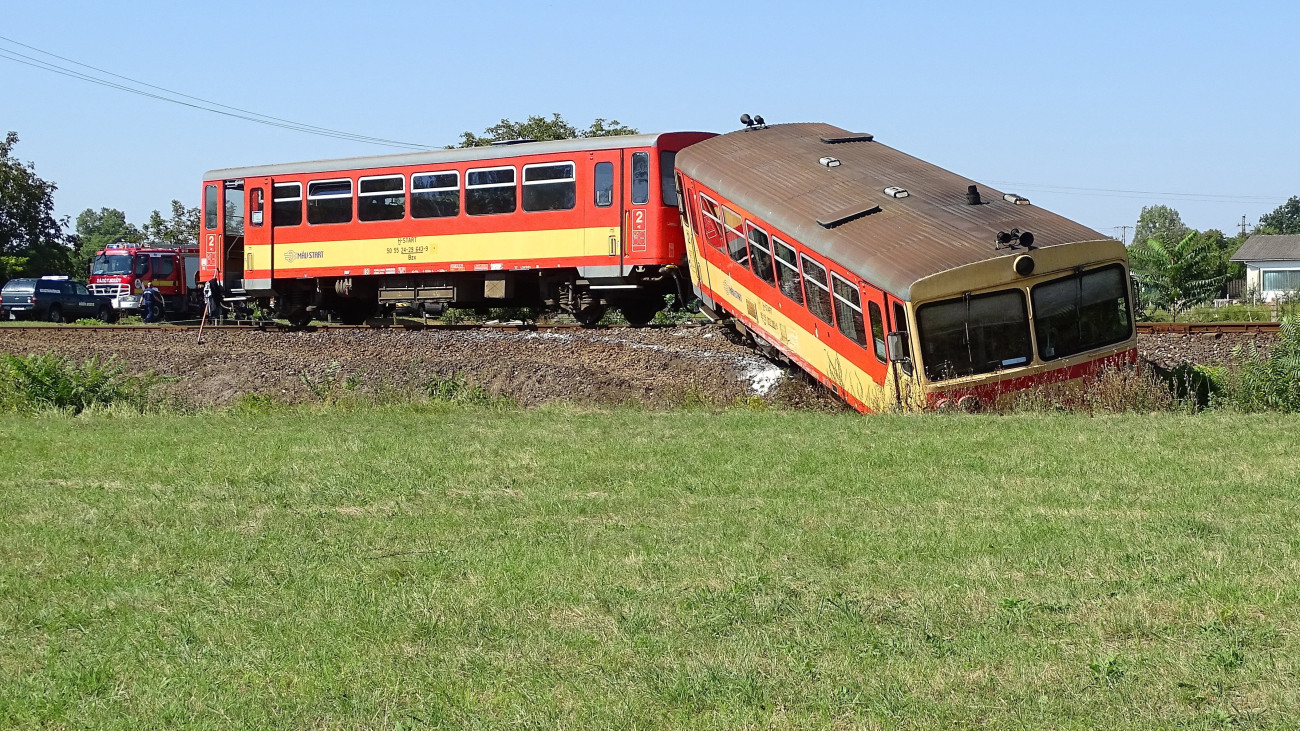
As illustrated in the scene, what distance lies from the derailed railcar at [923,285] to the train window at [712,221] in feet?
3.79

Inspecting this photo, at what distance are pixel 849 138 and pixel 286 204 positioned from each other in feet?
39.9

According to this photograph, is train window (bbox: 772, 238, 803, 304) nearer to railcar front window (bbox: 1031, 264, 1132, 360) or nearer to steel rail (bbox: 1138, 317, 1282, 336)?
railcar front window (bbox: 1031, 264, 1132, 360)

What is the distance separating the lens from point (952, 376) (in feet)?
44.5

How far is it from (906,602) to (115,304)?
40286 millimetres

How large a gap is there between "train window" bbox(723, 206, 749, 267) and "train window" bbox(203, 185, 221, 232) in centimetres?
1327

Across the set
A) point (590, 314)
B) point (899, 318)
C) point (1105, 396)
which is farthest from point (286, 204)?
point (1105, 396)

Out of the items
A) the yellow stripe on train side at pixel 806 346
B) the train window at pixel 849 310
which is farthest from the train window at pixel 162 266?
the train window at pixel 849 310

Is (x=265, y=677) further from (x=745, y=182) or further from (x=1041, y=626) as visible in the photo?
(x=745, y=182)

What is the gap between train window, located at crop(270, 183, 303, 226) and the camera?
84.1 ft

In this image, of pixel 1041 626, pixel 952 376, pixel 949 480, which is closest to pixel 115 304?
pixel 952 376

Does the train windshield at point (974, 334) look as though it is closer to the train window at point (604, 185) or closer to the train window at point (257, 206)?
the train window at point (604, 185)

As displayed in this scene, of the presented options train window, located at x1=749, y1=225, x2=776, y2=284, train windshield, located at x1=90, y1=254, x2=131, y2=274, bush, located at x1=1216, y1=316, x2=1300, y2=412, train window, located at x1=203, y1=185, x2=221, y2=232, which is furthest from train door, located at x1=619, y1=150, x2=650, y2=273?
train windshield, located at x1=90, y1=254, x2=131, y2=274

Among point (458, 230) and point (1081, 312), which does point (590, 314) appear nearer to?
point (458, 230)

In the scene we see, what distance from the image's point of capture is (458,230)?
2364 centimetres
